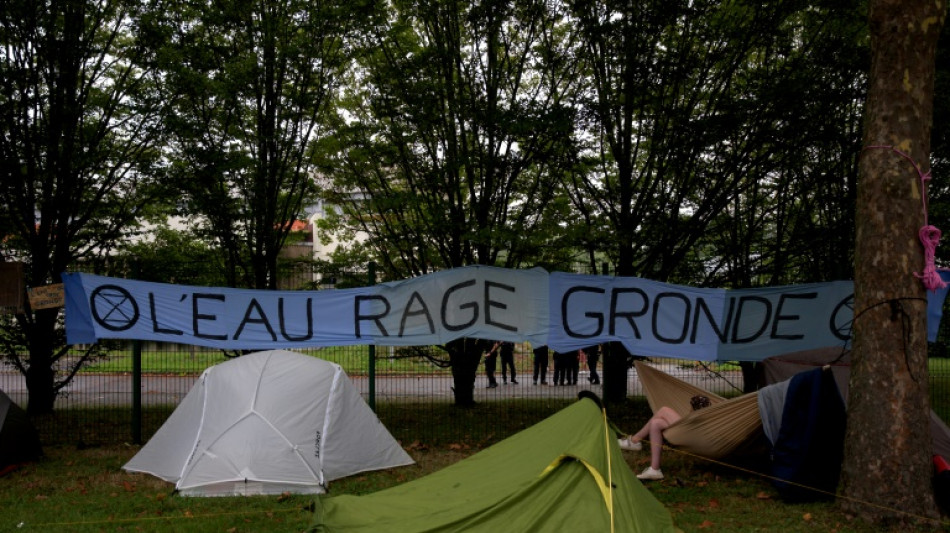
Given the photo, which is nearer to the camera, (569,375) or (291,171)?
(291,171)

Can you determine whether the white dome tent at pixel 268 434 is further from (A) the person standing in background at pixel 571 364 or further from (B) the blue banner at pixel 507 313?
(A) the person standing in background at pixel 571 364

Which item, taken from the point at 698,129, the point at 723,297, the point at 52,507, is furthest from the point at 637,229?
the point at 52,507

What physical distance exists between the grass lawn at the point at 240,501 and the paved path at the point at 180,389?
124 inches

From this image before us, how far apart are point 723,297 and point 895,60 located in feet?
13.5

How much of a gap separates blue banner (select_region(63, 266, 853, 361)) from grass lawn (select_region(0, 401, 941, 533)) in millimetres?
1665

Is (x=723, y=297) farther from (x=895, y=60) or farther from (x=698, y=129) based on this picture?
(x=895, y=60)

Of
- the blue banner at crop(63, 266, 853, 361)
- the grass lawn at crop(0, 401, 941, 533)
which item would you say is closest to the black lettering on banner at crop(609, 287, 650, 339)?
the blue banner at crop(63, 266, 853, 361)

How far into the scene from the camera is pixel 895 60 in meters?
6.82

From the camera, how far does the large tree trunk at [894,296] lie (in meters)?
6.63

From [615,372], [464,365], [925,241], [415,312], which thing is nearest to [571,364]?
[615,372]

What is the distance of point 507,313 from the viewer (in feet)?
33.0

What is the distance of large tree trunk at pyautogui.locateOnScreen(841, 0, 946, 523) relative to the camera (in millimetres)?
6629

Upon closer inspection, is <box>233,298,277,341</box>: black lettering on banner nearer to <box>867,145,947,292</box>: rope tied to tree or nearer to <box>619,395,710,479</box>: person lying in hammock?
<box>619,395,710,479</box>: person lying in hammock

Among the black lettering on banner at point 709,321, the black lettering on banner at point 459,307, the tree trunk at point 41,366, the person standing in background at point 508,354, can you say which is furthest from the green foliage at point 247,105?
the black lettering on banner at point 709,321
